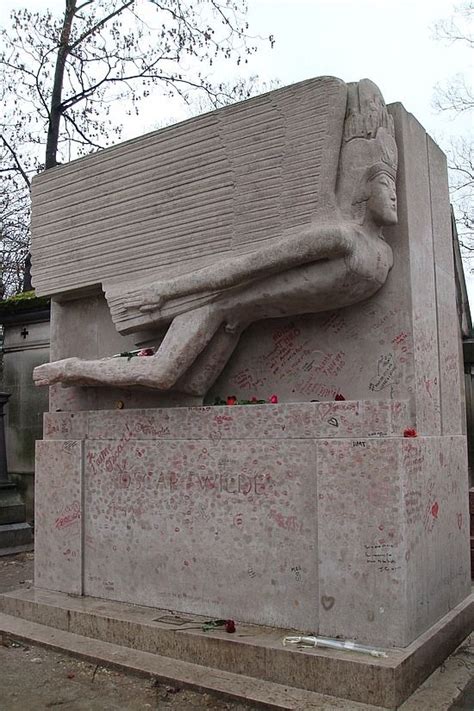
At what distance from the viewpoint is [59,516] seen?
17.5 ft

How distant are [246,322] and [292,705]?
2325 millimetres

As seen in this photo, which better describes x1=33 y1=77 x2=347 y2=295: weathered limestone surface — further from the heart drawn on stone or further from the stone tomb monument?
the heart drawn on stone

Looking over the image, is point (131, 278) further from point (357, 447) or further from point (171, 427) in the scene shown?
point (357, 447)

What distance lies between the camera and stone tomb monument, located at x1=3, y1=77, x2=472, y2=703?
13.0 ft

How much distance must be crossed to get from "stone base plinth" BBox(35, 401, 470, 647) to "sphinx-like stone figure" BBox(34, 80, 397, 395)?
0.39 meters

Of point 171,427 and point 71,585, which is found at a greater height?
Answer: point 171,427

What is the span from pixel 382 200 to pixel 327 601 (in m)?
2.38

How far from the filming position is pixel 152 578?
4766mm

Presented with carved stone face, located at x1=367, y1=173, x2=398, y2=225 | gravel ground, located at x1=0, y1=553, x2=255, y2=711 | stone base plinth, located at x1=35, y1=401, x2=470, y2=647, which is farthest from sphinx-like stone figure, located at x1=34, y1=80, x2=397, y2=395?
gravel ground, located at x1=0, y1=553, x2=255, y2=711

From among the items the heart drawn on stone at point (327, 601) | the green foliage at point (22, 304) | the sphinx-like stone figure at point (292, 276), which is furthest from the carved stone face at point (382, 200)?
the green foliage at point (22, 304)

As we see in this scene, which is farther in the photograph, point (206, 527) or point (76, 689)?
point (206, 527)

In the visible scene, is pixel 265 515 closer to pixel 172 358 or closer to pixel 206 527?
pixel 206 527

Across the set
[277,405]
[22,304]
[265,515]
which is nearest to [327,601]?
[265,515]

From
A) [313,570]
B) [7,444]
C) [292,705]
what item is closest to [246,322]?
[313,570]
